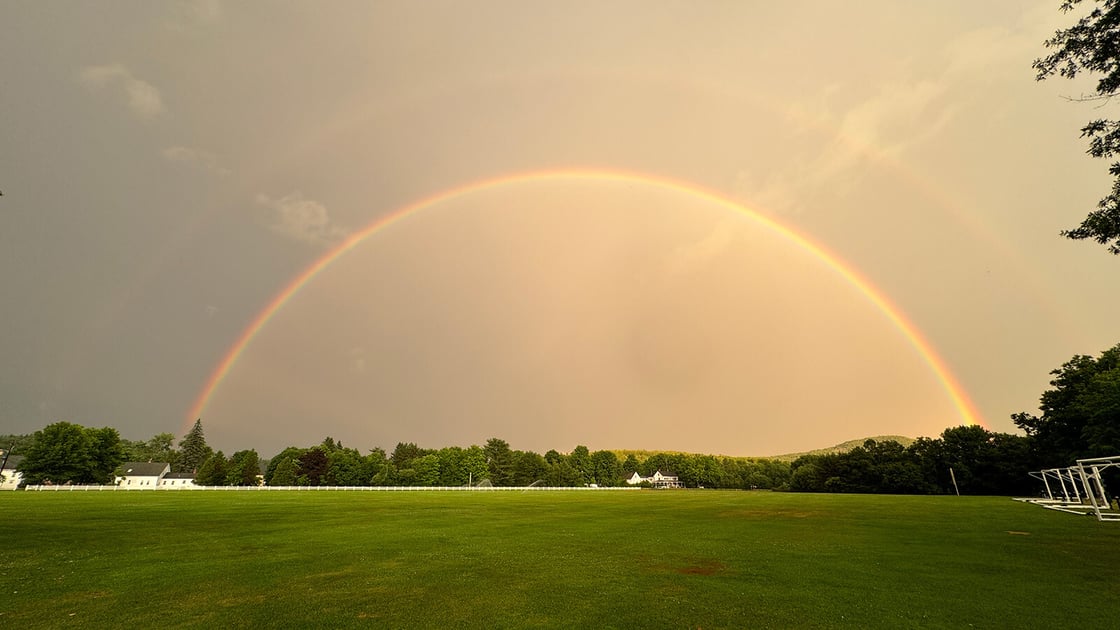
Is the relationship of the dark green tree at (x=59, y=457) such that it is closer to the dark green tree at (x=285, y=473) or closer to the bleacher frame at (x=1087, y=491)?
the dark green tree at (x=285, y=473)

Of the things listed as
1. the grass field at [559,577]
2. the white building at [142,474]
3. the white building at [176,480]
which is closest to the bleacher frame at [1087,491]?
the grass field at [559,577]

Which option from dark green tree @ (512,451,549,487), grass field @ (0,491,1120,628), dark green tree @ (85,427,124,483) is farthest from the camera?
dark green tree @ (512,451,549,487)

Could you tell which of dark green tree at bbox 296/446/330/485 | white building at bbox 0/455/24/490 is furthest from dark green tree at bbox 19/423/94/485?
dark green tree at bbox 296/446/330/485

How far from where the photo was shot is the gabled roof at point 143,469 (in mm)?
137750

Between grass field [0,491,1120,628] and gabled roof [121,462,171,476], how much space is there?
14478 centimetres

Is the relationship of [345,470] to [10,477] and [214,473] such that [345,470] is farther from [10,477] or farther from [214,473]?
[10,477]

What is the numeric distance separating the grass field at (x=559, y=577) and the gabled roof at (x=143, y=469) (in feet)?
475

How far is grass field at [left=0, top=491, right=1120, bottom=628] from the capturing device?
453 inches

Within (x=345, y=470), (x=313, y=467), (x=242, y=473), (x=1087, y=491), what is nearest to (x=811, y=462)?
(x=1087, y=491)

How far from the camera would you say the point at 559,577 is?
15.6m

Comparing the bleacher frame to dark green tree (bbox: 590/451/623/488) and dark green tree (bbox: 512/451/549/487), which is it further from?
dark green tree (bbox: 590/451/623/488)

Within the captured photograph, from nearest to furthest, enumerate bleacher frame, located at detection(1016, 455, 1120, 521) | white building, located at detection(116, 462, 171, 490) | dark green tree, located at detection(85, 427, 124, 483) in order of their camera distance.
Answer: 1. bleacher frame, located at detection(1016, 455, 1120, 521)
2. dark green tree, located at detection(85, 427, 124, 483)
3. white building, located at detection(116, 462, 171, 490)

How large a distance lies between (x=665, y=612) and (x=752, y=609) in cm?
216

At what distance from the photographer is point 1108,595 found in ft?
43.0
